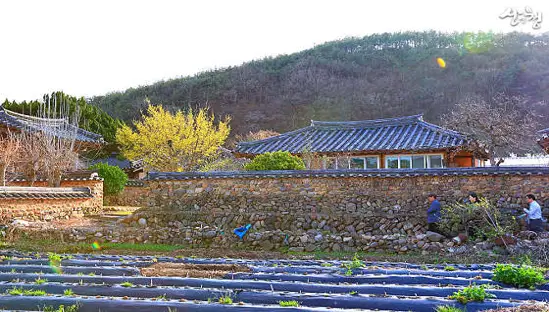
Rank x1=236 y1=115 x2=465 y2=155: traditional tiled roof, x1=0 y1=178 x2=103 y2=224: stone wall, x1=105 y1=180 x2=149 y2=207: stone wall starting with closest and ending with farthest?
x1=0 y1=178 x2=103 y2=224: stone wall → x1=236 y1=115 x2=465 y2=155: traditional tiled roof → x1=105 y1=180 x2=149 y2=207: stone wall

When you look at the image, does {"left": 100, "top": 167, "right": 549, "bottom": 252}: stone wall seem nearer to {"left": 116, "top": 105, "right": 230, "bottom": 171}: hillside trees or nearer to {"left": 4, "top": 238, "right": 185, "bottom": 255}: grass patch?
{"left": 4, "top": 238, "right": 185, "bottom": 255}: grass patch

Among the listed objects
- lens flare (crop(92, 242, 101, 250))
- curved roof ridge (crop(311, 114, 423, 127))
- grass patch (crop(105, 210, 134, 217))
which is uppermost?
curved roof ridge (crop(311, 114, 423, 127))

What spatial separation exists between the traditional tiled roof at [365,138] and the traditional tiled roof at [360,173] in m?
4.43

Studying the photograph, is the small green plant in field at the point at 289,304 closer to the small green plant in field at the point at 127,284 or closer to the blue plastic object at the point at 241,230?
the small green plant in field at the point at 127,284

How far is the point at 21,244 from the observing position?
13.3 metres

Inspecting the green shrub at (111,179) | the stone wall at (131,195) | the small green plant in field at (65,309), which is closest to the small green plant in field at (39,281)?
the small green plant in field at (65,309)

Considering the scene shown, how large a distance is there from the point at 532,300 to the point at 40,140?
19.4 meters

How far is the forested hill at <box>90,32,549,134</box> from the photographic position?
4809 cm

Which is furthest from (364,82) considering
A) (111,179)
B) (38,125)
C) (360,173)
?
(360,173)

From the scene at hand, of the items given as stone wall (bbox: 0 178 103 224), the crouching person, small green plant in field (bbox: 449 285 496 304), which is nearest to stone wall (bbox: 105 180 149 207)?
stone wall (bbox: 0 178 103 224)

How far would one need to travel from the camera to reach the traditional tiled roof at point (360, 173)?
41.1 feet

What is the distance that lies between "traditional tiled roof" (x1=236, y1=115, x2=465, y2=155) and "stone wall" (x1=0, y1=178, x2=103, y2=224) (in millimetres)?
6607

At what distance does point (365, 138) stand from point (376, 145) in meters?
1.41

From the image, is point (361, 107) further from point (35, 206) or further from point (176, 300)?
point (176, 300)
